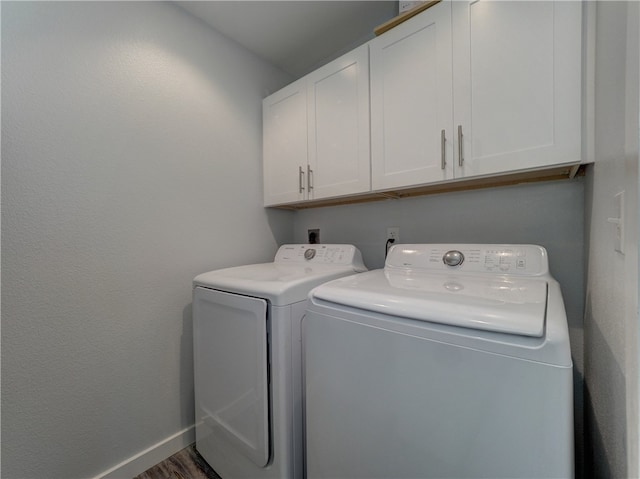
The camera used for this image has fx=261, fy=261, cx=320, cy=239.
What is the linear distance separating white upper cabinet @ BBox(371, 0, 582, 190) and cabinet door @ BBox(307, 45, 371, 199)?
7 centimetres

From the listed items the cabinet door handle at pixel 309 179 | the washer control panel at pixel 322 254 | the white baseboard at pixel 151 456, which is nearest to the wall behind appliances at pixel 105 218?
the white baseboard at pixel 151 456

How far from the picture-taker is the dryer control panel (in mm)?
1044

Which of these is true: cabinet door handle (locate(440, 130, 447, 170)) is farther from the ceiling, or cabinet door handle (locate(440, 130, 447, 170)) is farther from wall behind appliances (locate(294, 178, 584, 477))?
the ceiling

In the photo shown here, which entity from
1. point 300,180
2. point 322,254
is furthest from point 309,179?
point 322,254

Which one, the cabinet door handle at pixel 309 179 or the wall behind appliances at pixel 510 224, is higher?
the cabinet door handle at pixel 309 179

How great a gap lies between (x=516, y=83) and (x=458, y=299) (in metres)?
0.92

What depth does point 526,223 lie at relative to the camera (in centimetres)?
128

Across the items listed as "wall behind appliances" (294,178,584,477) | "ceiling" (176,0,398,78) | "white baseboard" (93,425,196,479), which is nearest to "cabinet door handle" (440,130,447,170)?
"wall behind appliances" (294,178,584,477)

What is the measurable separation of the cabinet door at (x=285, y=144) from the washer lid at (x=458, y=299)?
981 mm

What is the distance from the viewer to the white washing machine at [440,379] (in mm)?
558

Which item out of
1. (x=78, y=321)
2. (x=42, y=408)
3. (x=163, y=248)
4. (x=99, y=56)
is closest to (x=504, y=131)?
(x=163, y=248)

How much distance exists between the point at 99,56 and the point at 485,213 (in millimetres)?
2082

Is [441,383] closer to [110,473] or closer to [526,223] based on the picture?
[526,223]

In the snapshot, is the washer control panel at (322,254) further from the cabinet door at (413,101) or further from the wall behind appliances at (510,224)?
the cabinet door at (413,101)
